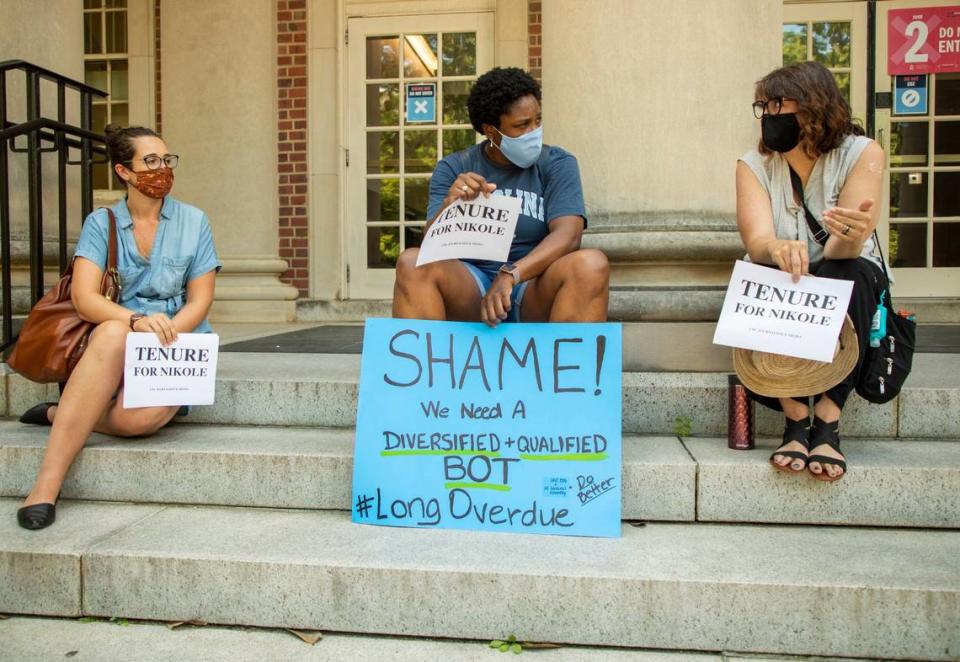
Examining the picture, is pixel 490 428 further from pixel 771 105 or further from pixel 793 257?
pixel 771 105

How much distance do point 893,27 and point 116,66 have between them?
6878 mm

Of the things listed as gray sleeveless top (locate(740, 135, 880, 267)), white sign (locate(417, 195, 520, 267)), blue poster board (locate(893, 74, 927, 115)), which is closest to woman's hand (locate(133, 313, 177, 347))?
white sign (locate(417, 195, 520, 267))

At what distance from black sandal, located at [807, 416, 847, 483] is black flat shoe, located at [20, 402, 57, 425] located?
2.92 meters

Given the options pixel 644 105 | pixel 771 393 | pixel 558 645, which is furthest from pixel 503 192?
pixel 558 645

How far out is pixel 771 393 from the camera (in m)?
2.50

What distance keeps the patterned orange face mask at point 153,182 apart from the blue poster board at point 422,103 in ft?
13.5

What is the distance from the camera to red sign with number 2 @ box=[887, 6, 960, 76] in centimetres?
609

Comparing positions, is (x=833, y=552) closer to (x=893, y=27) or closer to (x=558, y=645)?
(x=558, y=645)

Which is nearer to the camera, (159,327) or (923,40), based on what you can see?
(159,327)

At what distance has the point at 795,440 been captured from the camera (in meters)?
2.51

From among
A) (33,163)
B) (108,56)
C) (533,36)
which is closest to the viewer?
(33,163)

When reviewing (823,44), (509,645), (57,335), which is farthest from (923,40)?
(57,335)

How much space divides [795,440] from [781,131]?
3.43ft

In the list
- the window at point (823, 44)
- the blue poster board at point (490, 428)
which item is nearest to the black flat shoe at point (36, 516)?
the blue poster board at point (490, 428)
